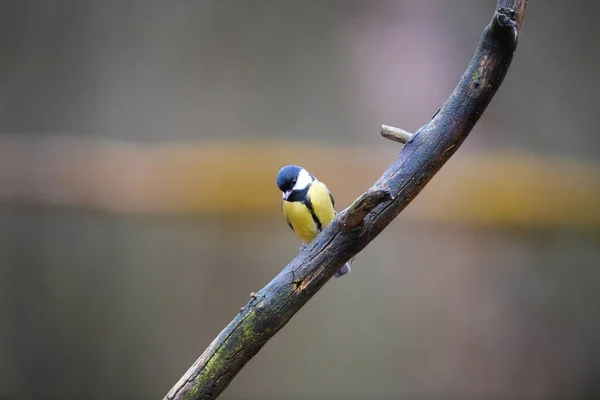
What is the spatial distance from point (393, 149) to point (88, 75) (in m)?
1.90

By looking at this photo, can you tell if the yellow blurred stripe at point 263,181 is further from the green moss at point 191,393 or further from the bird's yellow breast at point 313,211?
the green moss at point 191,393

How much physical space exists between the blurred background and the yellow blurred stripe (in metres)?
0.01

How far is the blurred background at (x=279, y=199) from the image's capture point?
3.31 meters

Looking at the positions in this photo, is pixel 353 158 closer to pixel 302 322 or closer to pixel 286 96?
pixel 286 96

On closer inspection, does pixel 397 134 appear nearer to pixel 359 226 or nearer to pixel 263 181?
pixel 359 226

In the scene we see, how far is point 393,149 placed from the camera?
10.8 feet

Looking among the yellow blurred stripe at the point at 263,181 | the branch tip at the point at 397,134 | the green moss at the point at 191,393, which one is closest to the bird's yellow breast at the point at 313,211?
the branch tip at the point at 397,134

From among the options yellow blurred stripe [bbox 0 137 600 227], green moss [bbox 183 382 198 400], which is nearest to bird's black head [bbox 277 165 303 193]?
green moss [bbox 183 382 198 400]

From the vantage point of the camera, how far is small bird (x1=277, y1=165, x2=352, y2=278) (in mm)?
1998

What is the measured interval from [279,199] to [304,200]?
1.31m

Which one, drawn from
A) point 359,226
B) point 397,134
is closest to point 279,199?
point 397,134

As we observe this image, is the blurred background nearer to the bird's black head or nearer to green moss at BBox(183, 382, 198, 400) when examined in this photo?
the bird's black head

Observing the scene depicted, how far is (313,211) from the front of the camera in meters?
2.02

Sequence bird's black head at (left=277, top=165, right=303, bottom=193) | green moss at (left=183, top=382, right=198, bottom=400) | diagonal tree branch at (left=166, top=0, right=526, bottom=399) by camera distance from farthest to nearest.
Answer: bird's black head at (left=277, top=165, right=303, bottom=193) → green moss at (left=183, top=382, right=198, bottom=400) → diagonal tree branch at (left=166, top=0, right=526, bottom=399)
